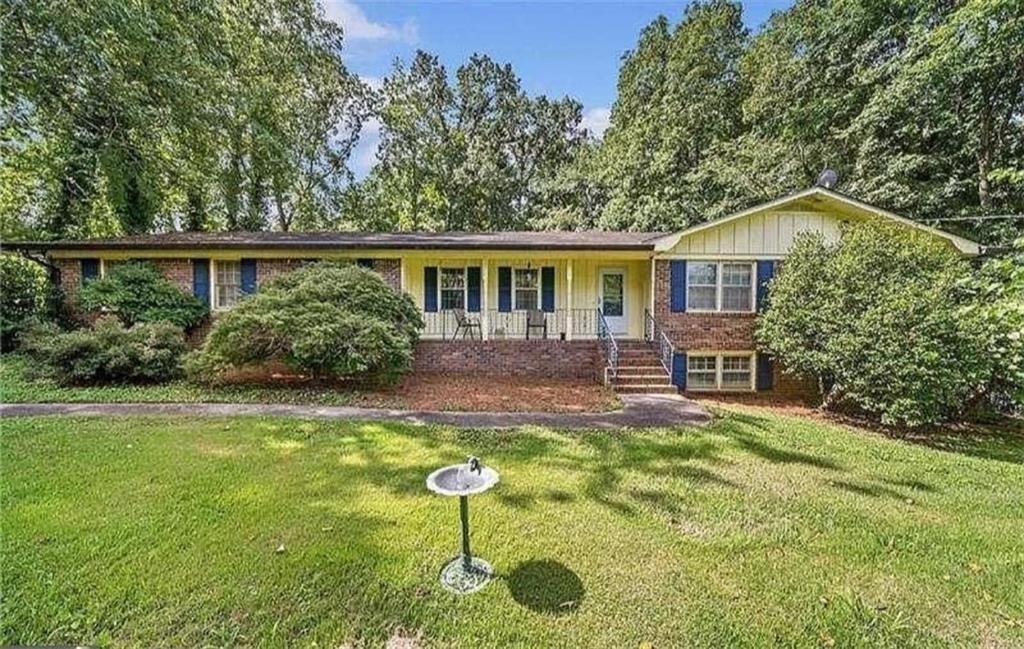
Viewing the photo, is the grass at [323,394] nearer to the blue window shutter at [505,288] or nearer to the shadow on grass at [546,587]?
the blue window shutter at [505,288]

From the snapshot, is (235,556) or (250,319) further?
(250,319)

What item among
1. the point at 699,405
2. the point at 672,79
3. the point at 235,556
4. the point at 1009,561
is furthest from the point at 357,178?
the point at 1009,561

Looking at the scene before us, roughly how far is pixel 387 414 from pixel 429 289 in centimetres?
539

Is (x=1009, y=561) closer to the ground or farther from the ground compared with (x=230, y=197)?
closer to the ground

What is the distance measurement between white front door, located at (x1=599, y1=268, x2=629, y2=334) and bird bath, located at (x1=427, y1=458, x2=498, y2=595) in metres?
9.44

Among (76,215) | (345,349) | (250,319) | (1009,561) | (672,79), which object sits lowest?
(1009,561)

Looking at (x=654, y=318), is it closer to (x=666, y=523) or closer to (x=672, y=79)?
(x=666, y=523)

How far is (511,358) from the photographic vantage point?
1114cm

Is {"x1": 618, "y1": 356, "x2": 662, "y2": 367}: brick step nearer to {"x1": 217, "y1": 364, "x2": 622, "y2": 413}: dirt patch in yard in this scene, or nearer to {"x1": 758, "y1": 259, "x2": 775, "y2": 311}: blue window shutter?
{"x1": 217, "y1": 364, "x2": 622, "y2": 413}: dirt patch in yard

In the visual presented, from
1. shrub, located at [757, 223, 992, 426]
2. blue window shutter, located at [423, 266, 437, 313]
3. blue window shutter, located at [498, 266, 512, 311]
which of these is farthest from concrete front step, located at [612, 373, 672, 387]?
blue window shutter, located at [423, 266, 437, 313]

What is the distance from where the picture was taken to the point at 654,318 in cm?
1089

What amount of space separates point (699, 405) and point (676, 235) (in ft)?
12.7

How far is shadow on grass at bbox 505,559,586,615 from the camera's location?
3113 millimetres

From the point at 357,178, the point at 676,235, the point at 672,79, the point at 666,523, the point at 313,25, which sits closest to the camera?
the point at 666,523
